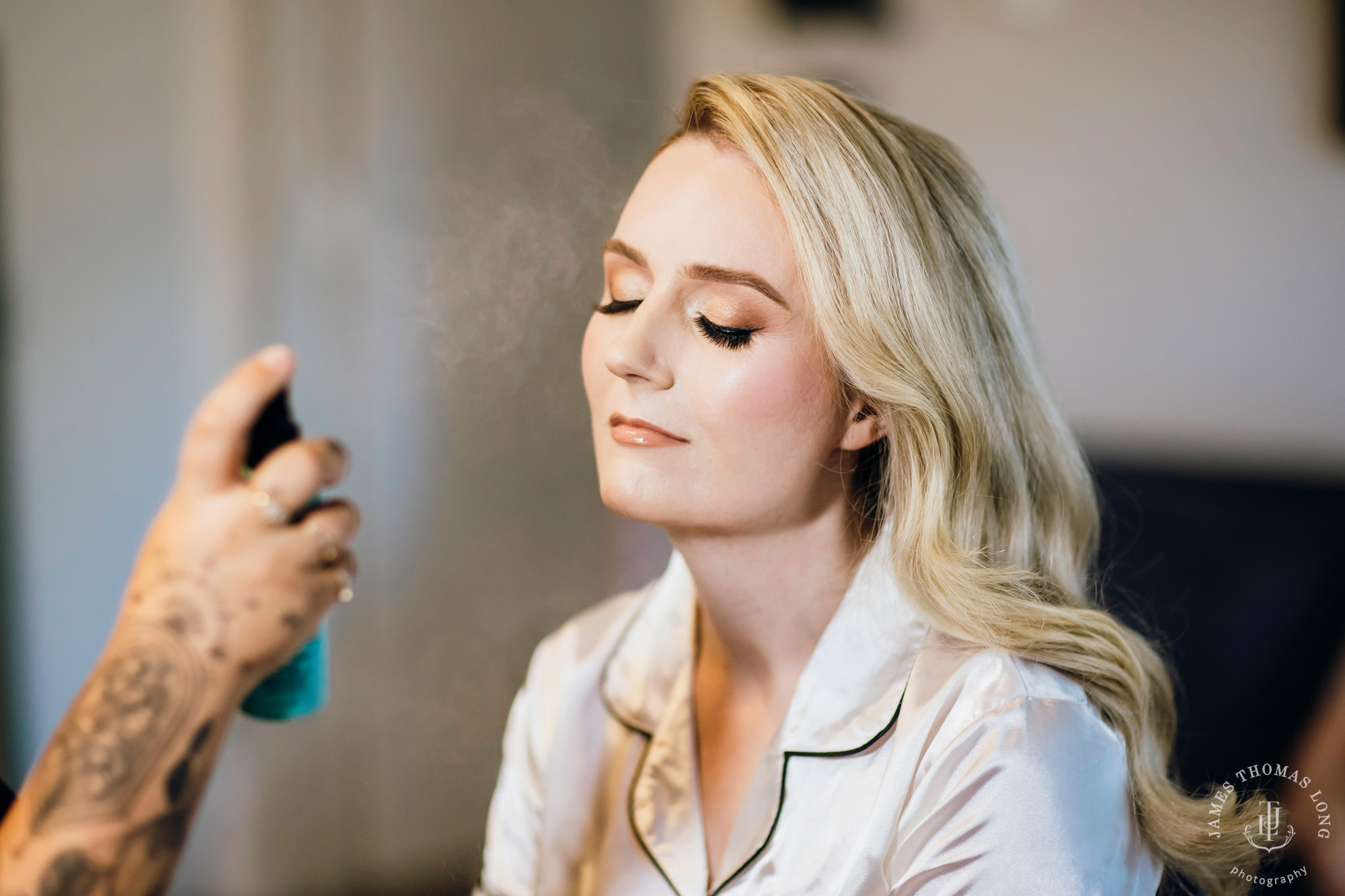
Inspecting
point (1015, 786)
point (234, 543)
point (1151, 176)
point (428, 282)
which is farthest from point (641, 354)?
point (1151, 176)

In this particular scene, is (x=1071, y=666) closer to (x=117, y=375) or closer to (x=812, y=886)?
(x=812, y=886)

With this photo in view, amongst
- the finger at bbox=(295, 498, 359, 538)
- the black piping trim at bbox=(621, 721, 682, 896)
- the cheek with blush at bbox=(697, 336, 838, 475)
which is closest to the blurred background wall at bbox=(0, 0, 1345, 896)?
the black piping trim at bbox=(621, 721, 682, 896)

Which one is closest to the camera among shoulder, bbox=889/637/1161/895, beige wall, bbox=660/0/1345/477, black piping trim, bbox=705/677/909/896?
shoulder, bbox=889/637/1161/895

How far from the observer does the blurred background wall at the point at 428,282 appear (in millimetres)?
1164

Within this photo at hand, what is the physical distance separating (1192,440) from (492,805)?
1012 millimetres

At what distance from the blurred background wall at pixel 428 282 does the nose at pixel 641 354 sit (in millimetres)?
420

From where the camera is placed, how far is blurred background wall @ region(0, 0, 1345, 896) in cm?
116

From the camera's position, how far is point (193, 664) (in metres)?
0.54

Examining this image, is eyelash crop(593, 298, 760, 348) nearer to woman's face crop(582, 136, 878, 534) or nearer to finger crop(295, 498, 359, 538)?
woman's face crop(582, 136, 878, 534)

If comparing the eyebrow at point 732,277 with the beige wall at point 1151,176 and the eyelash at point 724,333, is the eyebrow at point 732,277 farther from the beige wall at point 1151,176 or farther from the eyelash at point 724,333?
the beige wall at point 1151,176

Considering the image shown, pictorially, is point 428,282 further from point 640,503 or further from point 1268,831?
point 1268,831

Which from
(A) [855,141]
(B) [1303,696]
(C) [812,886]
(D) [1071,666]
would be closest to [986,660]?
(D) [1071,666]

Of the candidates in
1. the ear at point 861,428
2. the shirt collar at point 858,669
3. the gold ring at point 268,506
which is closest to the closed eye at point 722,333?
the ear at point 861,428

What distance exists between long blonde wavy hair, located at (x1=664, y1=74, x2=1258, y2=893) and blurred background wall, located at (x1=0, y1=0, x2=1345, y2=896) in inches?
16.2
